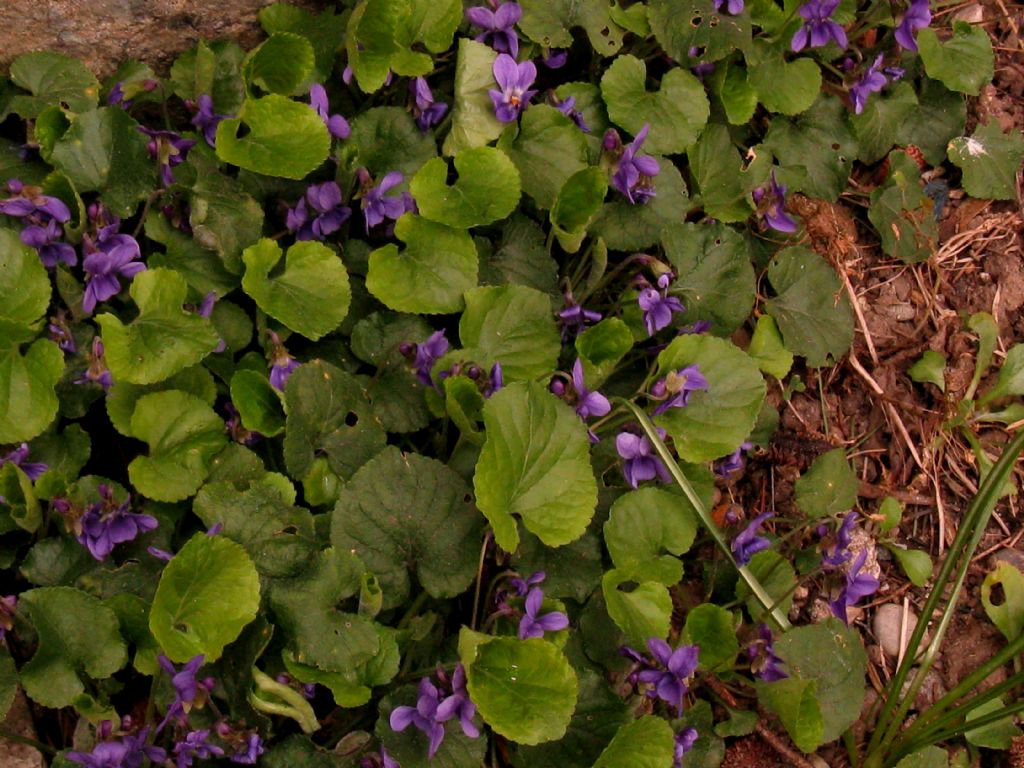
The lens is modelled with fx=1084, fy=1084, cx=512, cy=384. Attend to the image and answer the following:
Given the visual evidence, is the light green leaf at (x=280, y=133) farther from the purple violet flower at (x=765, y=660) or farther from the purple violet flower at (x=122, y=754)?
the purple violet flower at (x=765, y=660)

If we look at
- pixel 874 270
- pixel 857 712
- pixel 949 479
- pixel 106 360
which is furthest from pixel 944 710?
pixel 106 360

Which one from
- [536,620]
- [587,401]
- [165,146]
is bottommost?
[536,620]

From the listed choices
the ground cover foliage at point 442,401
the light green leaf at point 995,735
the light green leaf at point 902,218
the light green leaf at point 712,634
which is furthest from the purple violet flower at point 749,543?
the light green leaf at point 902,218

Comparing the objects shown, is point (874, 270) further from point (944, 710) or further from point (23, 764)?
point (23, 764)

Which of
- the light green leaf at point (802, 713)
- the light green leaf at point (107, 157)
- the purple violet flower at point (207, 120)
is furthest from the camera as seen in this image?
the purple violet flower at point (207, 120)

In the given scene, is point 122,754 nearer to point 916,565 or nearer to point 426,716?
point 426,716

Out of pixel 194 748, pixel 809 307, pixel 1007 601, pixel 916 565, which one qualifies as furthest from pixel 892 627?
pixel 194 748
